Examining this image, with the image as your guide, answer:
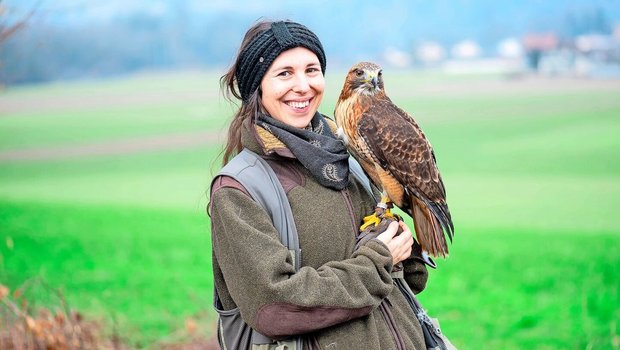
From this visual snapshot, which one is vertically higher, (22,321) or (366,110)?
(366,110)

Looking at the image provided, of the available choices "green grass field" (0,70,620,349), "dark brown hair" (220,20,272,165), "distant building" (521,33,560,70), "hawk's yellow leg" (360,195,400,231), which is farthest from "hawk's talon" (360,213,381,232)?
"distant building" (521,33,560,70)

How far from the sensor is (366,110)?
198 cm

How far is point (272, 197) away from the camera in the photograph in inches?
64.4

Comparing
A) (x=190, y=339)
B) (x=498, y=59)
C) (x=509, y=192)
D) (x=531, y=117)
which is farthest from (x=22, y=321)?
(x=498, y=59)

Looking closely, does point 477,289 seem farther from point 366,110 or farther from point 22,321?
point 366,110

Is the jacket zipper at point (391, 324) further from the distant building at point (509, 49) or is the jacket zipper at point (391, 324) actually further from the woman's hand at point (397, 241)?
the distant building at point (509, 49)

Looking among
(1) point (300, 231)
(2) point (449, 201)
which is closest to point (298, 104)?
(1) point (300, 231)

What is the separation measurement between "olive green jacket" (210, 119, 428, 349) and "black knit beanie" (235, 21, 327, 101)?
113mm

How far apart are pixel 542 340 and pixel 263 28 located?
281 cm

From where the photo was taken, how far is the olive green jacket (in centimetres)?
153

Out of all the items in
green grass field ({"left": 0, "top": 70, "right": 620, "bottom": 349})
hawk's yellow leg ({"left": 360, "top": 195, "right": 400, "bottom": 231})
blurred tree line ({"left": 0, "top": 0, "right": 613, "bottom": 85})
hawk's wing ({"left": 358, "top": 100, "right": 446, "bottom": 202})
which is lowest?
green grass field ({"left": 0, "top": 70, "right": 620, "bottom": 349})

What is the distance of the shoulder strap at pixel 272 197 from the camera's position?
1.63 metres

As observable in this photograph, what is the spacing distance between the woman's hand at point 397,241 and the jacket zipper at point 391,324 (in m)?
0.10

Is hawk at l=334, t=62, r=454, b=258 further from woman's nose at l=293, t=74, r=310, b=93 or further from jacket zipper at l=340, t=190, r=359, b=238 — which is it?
woman's nose at l=293, t=74, r=310, b=93
